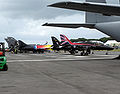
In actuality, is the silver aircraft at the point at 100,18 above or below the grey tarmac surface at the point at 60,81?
above

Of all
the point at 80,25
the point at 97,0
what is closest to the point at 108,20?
the point at 97,0

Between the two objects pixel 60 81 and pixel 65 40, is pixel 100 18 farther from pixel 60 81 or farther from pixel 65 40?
pixel 65 40

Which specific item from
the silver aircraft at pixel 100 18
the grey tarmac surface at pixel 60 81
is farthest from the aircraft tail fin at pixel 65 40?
the grey tarmac surface at pixel 60 81

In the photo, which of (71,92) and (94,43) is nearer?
(71,92)

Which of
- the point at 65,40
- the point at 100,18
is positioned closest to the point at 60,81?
the point at 100,18

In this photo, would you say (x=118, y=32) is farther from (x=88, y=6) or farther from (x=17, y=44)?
(x=17, y=44)

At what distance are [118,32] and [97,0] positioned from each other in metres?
5.51

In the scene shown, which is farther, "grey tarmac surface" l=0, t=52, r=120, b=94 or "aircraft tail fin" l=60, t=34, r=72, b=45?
"aircraft tail fin" l=60, t=34, r=72, b=45

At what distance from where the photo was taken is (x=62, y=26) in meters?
22.3

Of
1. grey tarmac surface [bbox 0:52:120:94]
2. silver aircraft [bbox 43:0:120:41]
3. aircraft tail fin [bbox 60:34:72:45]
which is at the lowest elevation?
grey tarmac surface [bbox 0:52:120:94]

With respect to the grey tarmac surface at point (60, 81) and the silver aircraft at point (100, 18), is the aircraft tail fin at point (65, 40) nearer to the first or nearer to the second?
the silver aircraft at point (100, 18)

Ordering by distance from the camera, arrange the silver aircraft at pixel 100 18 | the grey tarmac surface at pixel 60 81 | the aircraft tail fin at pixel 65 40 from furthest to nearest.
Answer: the aircraft tail fin at pixel 65 40, the silver aircraft at pixel 100 18, the grey tarmac surface at pixel 60 81

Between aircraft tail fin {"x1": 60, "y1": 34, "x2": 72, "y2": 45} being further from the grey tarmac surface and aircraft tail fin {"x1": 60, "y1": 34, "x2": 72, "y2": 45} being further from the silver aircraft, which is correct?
the grey tarmac surface

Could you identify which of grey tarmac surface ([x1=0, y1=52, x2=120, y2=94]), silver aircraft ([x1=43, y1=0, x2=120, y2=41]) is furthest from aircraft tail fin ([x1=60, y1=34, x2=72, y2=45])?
grey tarmac surface ([x1=0, y1=52, x2=120, y2=94])
